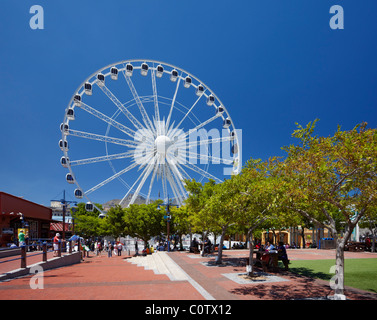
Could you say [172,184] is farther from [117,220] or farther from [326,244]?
[326,244]

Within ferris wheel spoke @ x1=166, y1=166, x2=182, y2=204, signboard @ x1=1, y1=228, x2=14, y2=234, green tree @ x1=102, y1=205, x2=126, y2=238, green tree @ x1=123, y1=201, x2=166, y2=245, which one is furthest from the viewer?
green tree @ x1=102, y1=205, x2=126, y2=238

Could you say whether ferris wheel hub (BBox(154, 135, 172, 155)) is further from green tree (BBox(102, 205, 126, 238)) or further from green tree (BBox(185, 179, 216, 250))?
green tree (BBox(102, 205, 126, 238))

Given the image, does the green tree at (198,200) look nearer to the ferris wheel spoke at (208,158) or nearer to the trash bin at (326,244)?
the ferris wheel spoke at (208,158)

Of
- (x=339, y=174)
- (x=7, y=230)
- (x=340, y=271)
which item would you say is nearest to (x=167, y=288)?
(x=340, y=271)

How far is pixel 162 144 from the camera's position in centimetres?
2856

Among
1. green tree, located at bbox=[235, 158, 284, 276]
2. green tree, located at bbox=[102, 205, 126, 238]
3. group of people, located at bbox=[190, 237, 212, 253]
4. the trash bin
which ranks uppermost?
green tree, located at bbox=[235, 158, 284, 276]

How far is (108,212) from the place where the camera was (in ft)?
110

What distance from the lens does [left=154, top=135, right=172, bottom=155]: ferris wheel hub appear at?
93.7 ft

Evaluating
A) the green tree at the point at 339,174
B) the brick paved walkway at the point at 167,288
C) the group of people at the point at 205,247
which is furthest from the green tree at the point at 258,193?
the group of people at the point at 205,247

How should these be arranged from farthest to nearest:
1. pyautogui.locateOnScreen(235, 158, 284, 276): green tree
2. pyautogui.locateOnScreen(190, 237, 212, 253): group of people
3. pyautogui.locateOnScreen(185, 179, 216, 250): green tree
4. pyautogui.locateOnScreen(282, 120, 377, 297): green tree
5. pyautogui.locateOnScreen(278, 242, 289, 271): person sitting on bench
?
pyautogui.locateOnScreen(190, 237, 212, 253): group of people
pyautogui.locateOnScreen(185, 179, 216, 250): green tree
pyautogui.locateOnScreen(278, 242, 289, 271): person sitting on bench
pyautogui.locateOnScreen(235, 158, 284, 276): green tree
pyautogui.locateOnScreen(282, 120, 377, 297): green tree

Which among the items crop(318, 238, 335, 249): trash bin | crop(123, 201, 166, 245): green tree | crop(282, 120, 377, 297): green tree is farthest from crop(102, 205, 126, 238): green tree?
crop(282, 120, 377, 297): green tree

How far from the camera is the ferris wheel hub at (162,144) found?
28547 mm
